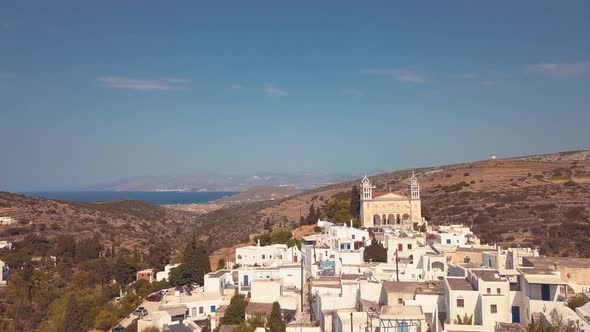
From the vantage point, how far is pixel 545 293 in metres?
22.1

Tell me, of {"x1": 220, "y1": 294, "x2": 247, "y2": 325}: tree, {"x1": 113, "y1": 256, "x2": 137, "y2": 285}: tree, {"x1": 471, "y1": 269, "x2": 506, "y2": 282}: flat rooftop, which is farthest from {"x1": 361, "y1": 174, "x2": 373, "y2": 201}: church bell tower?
{"x1": 471, "y1": 269, "x2": 506, "y2": 282}: flat rooftop

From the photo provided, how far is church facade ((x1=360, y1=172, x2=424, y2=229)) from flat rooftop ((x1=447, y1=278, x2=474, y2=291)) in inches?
1082

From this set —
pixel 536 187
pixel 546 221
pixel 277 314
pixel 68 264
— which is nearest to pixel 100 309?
pixel 277 314

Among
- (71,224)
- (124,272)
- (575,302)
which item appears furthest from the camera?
(71,224)

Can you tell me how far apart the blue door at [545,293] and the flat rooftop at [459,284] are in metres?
2.84

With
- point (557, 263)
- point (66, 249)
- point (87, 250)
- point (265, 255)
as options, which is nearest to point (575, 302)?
point (557, 263)

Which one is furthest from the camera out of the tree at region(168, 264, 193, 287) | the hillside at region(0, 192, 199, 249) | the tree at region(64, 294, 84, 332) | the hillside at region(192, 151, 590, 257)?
the hillside at region(0, 192, 199, 249)

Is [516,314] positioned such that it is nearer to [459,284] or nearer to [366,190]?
[459,284]

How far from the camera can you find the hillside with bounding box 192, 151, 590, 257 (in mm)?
49969

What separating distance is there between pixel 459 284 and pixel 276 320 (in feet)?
29.2

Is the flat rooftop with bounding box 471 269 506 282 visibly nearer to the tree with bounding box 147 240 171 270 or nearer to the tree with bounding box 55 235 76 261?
the tree with bounding box 147 240 171 270

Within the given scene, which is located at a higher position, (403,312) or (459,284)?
(459,284)

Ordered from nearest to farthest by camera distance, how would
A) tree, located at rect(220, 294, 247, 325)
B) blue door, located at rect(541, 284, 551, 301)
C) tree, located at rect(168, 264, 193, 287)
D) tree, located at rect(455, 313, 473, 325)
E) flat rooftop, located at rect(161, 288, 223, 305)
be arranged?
1. tree, located at rect(455, 313, 473, 325)
2. blue door, located at rect(541, 284, 551, 301)
3. tree, located at rect(220, 294, 247, 325)
4. flat rooftop, located at rect(161, 288, 223, 305)
5. tree, located at rect(168, 264, 193, 287)

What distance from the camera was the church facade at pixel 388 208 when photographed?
53.2 metres
